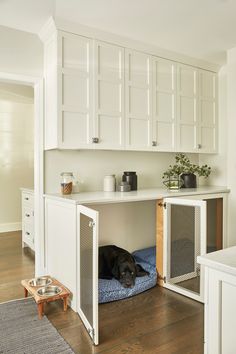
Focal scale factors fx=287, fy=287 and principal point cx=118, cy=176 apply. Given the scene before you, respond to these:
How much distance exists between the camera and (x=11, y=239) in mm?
4520

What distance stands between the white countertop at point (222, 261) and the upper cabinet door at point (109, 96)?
185 cm

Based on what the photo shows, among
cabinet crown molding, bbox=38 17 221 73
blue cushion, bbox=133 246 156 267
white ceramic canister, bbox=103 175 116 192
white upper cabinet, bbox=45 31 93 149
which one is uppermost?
cabinet crown molding, bbox=38 17 221 73

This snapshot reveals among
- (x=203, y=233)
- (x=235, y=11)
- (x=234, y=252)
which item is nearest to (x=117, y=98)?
(x=235, y=11)

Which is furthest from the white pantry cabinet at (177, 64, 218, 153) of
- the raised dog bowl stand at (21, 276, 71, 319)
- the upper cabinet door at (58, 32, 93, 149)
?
the raised dog bowl stand at (21, 276, 71, 319)

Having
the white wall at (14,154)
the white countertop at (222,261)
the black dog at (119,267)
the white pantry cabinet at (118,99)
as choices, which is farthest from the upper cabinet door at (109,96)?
the white wall at (14,154)

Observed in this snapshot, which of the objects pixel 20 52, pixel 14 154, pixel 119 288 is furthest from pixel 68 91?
pixel 14 154

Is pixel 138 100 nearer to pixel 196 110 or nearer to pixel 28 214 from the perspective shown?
pixel 196 110

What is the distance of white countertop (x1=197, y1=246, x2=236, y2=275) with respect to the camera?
85 centimetres

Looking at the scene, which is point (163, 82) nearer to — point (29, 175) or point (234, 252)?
point (234, 252)

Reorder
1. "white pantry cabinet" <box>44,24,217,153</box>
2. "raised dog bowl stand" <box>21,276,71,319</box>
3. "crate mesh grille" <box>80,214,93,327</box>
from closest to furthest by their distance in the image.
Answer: "crate mesh grille" <box>80,214,93,327</box>, "raised dog bowl stand" <box>21,276,71,319</box>, "white pantry cabinet" <box>44,24,217,153</box>

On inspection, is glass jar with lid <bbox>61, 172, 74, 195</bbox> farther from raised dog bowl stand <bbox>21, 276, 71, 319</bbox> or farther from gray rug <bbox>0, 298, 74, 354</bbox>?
gray rug <bbox>0, 298, 74, 354</bbox>

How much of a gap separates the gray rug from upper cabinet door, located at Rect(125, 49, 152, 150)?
5.52 ft

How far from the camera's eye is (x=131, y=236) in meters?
3.19

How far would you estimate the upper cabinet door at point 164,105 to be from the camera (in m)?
3.02
